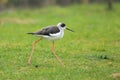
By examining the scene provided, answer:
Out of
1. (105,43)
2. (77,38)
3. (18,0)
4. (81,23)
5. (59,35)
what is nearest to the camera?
(59,35)

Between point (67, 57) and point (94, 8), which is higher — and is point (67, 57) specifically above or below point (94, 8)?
above

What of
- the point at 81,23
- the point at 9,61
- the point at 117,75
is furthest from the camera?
the point at 81,23

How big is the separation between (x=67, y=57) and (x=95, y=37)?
6.75 m

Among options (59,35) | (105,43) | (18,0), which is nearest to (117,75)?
(59,35)

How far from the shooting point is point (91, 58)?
48.2 feet

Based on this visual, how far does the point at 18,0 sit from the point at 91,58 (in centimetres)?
3193

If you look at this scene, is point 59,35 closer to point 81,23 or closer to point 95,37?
point 95,37

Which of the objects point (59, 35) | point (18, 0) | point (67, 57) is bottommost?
point (18, 0)

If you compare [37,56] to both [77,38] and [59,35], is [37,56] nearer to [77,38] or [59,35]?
[59,35]

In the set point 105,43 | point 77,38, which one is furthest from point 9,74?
point 77,38

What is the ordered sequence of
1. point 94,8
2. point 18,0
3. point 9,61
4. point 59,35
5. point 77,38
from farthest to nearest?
point 18,0
point 94,8
point 77,38
point 9,61
point 59,35

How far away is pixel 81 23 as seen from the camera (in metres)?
28.0

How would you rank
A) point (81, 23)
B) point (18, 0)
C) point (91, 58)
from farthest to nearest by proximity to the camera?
point (18, 0) < point (81, 23) < point (91, 58)

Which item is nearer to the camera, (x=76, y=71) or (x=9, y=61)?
(x=76, y=71)
